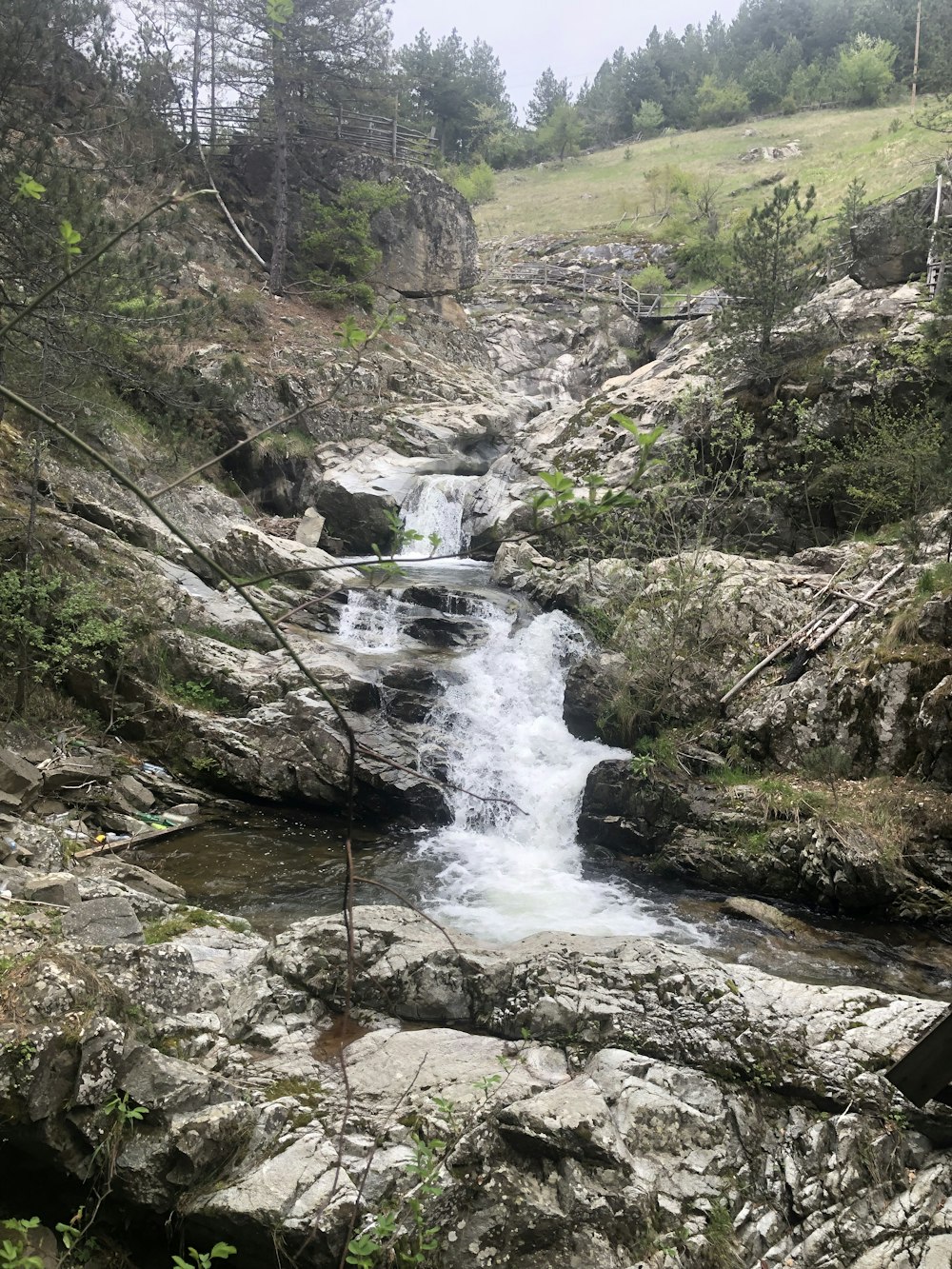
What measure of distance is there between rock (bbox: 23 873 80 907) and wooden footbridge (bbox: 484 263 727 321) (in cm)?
3130

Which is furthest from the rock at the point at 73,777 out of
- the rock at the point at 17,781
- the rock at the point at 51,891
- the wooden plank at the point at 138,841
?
the rock at the point at 51,891

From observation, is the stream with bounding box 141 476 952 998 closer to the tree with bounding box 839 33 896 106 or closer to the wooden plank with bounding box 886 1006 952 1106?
the wooden plank with bounding box 886 1006 952 1106

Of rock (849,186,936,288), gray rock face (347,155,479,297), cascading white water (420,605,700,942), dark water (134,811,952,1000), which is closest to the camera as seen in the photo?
dark water (134,811,952,1000)

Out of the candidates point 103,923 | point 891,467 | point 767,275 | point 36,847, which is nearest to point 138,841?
point 36,847

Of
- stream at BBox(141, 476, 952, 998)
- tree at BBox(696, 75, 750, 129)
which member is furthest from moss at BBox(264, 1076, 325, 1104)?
tree at BBox(696, 75, 750, 129)

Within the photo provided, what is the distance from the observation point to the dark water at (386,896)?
7.52 meters

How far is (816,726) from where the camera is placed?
1030 centimetres

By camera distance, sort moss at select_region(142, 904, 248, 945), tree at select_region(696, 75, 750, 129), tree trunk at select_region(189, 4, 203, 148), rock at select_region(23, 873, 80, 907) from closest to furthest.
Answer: rock at select_region(23, 873, 80, 907)
moss at select_region(142, 904, 248, 945)
tree trunk at select_region(189, 4, 203, 148)
tree at select_region(696, 75, 750, 129)

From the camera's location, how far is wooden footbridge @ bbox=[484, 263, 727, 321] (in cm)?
3253

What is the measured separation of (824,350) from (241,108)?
910 inches

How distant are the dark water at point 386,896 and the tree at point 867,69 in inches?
2341

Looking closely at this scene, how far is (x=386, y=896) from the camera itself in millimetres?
9023

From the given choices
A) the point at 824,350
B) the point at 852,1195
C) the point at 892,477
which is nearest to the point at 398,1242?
the point at 852,1195

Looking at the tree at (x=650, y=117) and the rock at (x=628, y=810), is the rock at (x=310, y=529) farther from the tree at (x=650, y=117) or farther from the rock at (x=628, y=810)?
the tree at (x=650, y=117)
